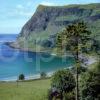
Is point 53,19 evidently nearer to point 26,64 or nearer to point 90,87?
point 26,64

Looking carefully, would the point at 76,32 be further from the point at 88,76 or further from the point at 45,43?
the point at 45,43

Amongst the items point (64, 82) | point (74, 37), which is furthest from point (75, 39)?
point (64, 82)

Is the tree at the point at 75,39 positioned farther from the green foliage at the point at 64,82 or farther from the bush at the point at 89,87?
the green foliage at the point at 64,82

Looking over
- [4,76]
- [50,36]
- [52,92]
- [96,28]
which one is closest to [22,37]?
[50,36]

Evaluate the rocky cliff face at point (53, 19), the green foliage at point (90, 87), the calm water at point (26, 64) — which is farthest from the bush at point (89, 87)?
the rocky cliff face at point (53, 19)

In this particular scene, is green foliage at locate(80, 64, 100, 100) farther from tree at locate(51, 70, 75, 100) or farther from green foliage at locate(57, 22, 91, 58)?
green foliage at locate(57, 22, 91, 58)

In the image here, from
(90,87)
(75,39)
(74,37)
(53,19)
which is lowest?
(90,87)
